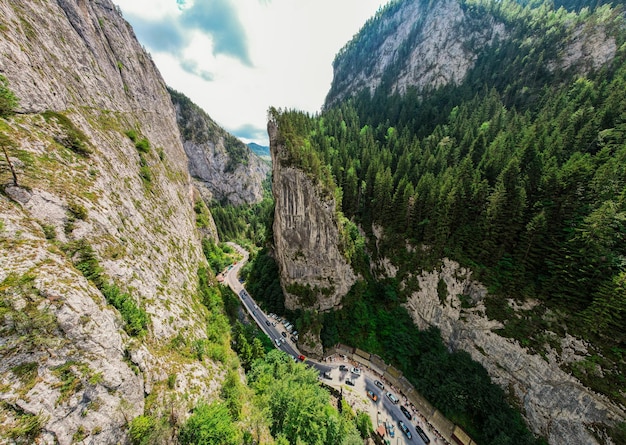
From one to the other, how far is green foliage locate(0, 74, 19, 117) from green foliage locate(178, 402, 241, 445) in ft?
81.4

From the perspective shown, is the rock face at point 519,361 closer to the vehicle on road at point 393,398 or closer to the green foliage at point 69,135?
the vehicle on road at point 393,398

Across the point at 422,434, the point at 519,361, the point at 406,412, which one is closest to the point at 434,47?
the point at 519,361

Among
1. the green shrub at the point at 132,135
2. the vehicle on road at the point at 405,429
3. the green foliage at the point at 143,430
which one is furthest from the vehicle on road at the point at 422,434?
the green shrub at the point at 132,135

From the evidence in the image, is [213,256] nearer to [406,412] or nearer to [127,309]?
[127,309]

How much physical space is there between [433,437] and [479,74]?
114 meters

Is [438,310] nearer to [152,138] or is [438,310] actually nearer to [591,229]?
[591,229]

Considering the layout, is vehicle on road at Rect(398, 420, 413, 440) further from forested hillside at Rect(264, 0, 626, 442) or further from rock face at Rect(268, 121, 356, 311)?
rock face at Rect(268, 121, 356, 311)

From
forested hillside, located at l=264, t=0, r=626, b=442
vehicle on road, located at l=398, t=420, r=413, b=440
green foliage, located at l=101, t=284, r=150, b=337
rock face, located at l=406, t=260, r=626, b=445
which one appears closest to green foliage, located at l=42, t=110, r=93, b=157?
green foliage, located at l=101, t=284, r=150, b=337

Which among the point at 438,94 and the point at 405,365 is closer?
the point at 405,365

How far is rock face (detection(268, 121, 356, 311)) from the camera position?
41.2 metres

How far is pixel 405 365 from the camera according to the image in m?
36.8

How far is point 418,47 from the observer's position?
106938 millimetres

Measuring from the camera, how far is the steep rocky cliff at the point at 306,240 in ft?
135

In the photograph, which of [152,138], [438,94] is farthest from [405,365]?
[438,94]
